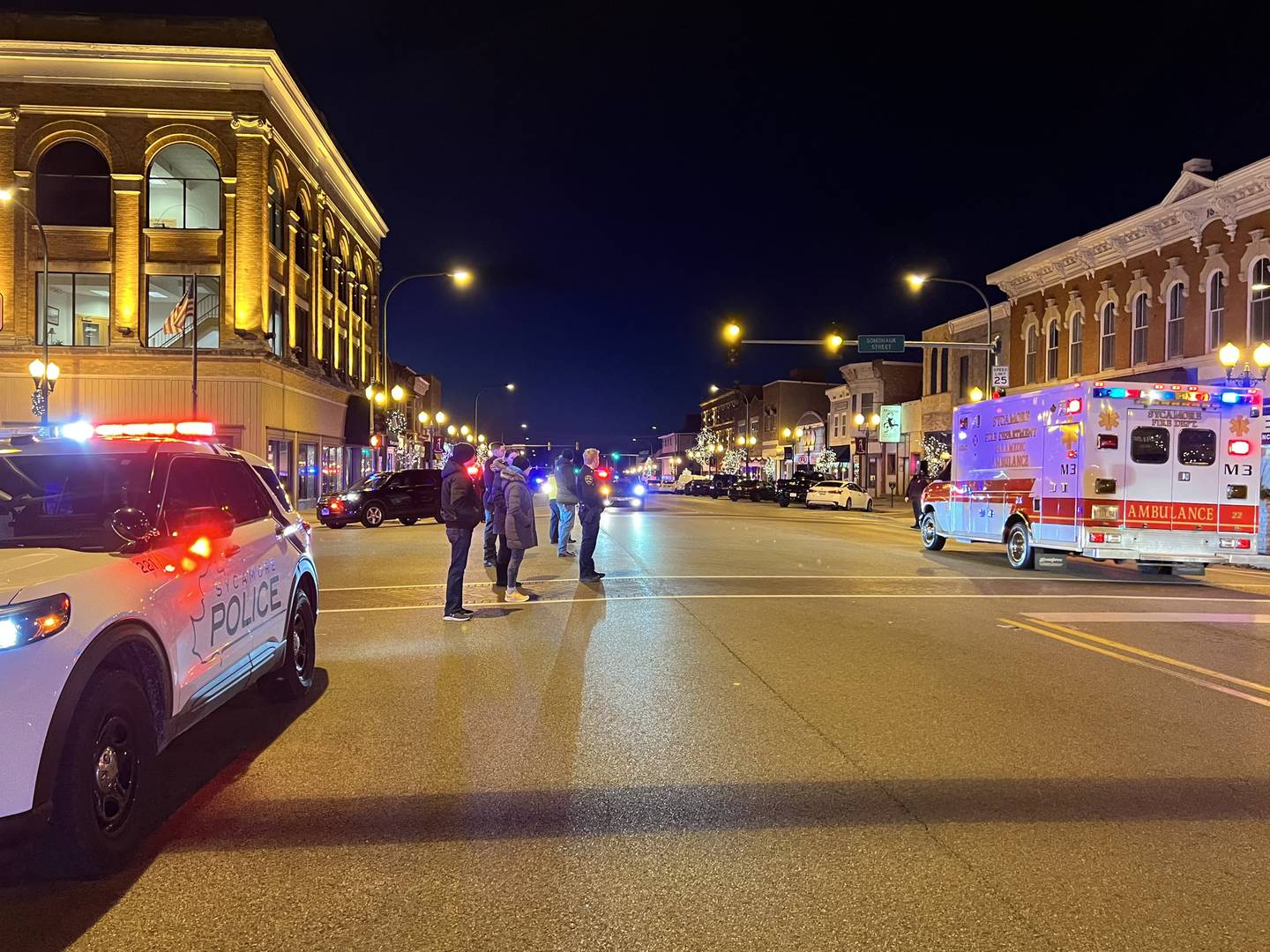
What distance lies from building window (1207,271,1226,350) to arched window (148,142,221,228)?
32.1 metres

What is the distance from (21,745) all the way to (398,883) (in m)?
1.48

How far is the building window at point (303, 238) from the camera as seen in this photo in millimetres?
36688

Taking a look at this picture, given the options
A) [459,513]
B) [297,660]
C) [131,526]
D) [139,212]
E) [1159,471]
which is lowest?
[297,660]

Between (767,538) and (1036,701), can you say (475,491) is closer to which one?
(1036,701)

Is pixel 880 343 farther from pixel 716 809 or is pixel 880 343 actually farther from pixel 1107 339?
pixel 716 809

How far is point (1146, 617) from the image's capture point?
10508 mm

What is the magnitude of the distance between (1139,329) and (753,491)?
26.5 metres

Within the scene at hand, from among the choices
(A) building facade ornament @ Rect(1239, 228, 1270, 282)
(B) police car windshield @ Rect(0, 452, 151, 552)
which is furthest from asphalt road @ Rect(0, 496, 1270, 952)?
(A) building facade ornament @ Rect(1239, 228, 1270, 282)

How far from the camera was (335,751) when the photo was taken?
5.38 metres

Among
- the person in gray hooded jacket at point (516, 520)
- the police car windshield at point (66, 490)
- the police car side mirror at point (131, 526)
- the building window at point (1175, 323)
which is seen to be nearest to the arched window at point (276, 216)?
the person in gray hooded jacket at point (516, 520)

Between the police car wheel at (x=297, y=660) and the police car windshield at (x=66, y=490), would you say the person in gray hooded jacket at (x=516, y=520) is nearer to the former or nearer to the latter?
the police car wheel at (x=297, y=660)

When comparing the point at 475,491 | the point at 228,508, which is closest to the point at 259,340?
the point at 475,491

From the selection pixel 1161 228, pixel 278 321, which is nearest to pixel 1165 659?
pixel 1161 228

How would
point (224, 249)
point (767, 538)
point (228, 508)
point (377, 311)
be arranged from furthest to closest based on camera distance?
point (377, 311) → point (224, 249) → point (767, 538) → point (228, 508)
